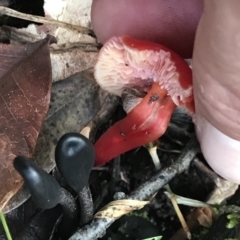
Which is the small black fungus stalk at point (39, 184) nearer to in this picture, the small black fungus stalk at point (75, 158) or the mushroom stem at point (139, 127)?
the small black fungus stalk at point (75, 158)

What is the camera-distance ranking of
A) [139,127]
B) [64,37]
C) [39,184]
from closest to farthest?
[39,184] → [139,127] → [64,37]

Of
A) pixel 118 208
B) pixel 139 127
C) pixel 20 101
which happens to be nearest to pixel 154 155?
pixel 139 127

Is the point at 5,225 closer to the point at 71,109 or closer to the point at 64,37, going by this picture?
the point at 71,109

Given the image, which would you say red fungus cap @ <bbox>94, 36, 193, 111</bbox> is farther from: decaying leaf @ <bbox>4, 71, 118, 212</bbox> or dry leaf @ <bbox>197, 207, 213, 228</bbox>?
dry leaf @ <bbox>197, 207, 213, 228</bbox>

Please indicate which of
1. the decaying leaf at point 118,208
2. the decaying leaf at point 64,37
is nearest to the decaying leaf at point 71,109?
the decaying leaf at point 64,37

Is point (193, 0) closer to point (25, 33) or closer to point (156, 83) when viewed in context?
point (156, 83)
